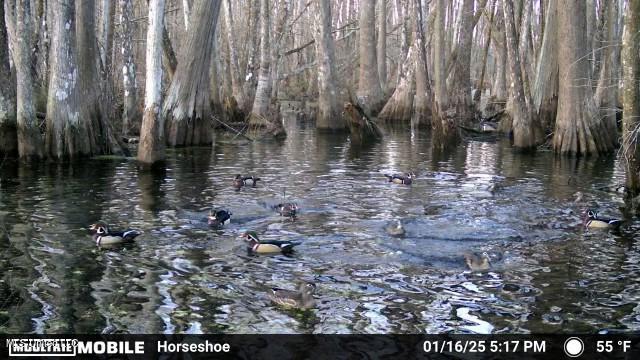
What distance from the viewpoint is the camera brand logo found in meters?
5.12

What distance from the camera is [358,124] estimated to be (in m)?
21.7

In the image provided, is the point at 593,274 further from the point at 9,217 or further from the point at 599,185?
the point at 9,217

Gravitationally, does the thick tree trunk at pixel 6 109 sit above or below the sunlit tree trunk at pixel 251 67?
below

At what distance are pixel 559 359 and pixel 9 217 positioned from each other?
7.43 metres

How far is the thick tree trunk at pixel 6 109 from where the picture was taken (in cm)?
1416

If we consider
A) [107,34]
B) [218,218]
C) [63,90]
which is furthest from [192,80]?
[218,218]

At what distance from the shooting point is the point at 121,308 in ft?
19.7

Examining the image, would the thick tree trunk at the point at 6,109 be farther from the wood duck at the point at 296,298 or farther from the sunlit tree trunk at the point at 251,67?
the sunlit tree trunk at the point at 251,67

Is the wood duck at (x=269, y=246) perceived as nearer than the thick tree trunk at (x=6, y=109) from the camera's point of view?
Yes

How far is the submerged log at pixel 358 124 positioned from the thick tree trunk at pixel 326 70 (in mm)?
→ 2129

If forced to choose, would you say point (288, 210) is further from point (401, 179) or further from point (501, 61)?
point (501, 61)

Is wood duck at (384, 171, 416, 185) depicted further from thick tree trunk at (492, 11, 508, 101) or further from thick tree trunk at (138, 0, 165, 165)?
thick tree trunk at (492, 11, 508, 101)

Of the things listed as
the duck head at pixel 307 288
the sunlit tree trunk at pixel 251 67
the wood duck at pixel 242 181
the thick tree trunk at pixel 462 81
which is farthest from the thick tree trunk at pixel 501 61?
the duck head at pixel 307 288

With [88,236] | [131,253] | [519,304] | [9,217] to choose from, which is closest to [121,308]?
[131,253]
